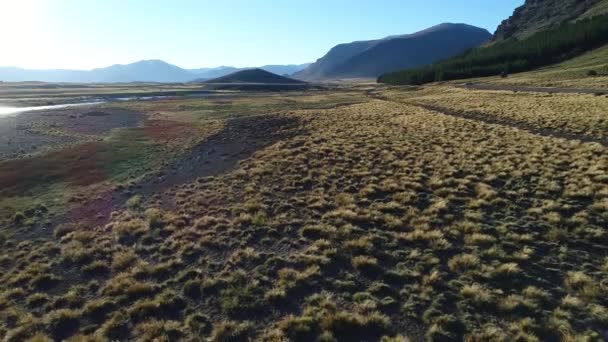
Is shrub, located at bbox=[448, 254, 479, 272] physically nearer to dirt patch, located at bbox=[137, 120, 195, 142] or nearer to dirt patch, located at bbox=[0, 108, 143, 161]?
dirt patch, located at bbox=[137, 120, 195, 142]

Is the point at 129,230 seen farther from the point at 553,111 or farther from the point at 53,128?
the point at 53,128

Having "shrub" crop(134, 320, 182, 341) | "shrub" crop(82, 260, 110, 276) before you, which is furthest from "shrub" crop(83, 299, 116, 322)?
"shrub" crop(82, 260, 110, 276)

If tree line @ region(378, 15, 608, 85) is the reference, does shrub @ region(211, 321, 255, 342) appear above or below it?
below

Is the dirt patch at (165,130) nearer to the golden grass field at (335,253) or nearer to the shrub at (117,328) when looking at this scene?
the golden grass field at (335,253)

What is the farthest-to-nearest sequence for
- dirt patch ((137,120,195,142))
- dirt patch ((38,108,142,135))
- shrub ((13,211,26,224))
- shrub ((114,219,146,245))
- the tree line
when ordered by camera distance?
the tree line → dirt patch ((38,108,142,135)) → dirt patch ((137,120,195,142)) → shrub ((13,211,26,224)) → shrub ((114,219,146,245))

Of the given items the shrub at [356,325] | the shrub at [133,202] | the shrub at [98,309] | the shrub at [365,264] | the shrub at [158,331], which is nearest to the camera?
the shrub at [356,325]

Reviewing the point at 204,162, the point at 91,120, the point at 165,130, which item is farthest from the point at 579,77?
the point at 91,120

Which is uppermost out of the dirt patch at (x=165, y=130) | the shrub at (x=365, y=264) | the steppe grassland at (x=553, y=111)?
Answer: the steppe grassland at (x=553, y=111)

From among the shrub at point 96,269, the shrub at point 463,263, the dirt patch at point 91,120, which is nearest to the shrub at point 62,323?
the shrub at point 96,269
